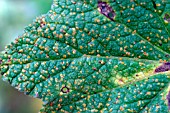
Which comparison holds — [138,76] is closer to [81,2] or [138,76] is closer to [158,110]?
[158,110]

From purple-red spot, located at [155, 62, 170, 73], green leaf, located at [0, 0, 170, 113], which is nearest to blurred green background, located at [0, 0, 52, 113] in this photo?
green leaf, located at [0, 0, 170, 113]

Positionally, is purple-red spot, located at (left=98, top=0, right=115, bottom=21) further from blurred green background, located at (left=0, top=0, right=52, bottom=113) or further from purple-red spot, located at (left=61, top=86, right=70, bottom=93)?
blurred green background, located at (left=0, top=0, right=52, bottom=113)

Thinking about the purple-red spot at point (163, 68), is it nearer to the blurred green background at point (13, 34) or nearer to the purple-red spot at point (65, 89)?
the purple-red spot at point (65, 89)

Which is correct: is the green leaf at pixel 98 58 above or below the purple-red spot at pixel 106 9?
below

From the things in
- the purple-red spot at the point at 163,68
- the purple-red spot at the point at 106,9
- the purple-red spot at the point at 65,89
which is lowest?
the purple-red spot at the point at 65,89

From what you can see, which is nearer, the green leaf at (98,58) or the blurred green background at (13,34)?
the green leaf at (98,58)

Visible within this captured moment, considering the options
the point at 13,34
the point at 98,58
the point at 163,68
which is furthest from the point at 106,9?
the point at 13,34

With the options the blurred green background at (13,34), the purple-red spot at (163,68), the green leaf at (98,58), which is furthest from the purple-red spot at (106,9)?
the blurred green background at (13,34)

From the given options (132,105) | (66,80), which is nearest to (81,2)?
(66,80)
